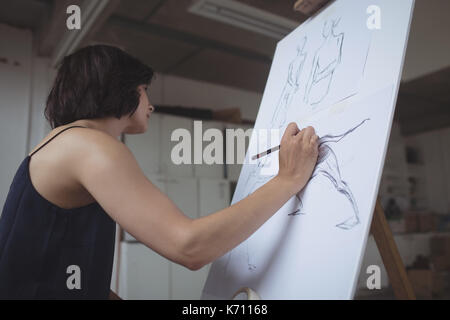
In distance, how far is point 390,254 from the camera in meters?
0.79

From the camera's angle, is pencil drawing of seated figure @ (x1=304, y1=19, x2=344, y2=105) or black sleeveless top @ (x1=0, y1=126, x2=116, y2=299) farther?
pencil drawing of seated figure @ (x1=304, y1=19, x2=344, y2=105)

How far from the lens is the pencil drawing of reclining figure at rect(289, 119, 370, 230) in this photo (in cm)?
68

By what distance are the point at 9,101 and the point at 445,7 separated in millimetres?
3319

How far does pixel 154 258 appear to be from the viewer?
296 cm

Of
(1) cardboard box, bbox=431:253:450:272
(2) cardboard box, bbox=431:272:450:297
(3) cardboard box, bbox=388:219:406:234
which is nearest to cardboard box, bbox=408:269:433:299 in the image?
(2) cardboard box, bbox=431:272:450:297

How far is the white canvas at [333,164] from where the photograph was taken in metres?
0.67

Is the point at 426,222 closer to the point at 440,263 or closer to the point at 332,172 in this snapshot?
the point at 440,263

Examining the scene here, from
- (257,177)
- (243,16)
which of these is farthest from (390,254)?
(243,16)

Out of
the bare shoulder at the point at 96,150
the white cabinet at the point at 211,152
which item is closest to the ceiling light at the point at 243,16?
the white cabinet at the point at 211,152

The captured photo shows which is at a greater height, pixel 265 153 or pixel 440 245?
pixel 265 153

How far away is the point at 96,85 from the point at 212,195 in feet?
8.51

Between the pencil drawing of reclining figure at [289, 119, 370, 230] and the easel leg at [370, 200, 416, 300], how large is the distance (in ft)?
0.42

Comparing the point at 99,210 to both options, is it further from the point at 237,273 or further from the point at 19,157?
the point at 19,157

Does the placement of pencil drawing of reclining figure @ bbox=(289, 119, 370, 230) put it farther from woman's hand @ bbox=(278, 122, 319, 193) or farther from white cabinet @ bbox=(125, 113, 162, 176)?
white cabinet @ bbox=(125, 113, 162, 176)
